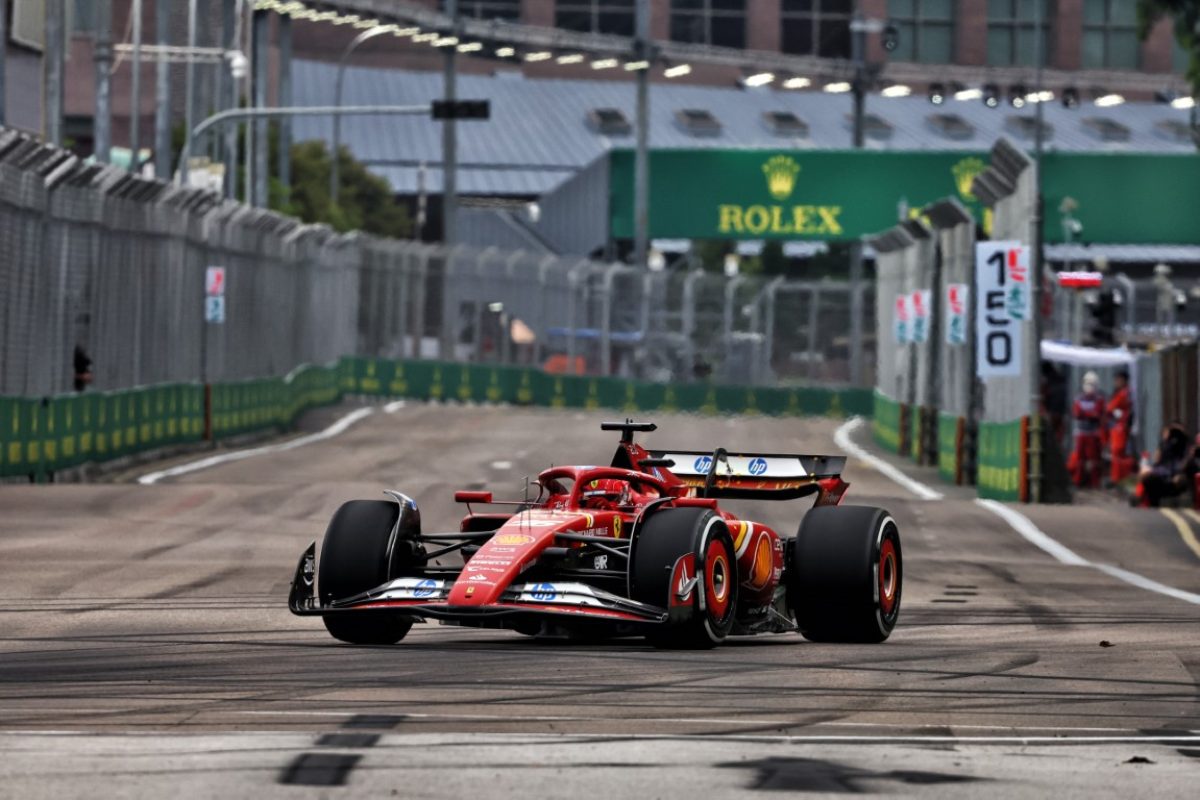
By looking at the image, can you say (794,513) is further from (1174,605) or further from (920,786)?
(920,786)

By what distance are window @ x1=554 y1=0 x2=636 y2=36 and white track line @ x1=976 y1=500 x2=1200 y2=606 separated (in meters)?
72.0

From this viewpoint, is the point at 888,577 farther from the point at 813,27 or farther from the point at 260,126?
the point at 813,27

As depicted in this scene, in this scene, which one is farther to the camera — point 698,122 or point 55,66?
point 698,122

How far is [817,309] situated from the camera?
5794 cm

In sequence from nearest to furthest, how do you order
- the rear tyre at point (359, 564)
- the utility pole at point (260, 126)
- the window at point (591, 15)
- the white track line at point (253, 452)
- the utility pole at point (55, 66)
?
the rear tyre at point (359, 564) → the white track line at point (253, 452) → the utility pole at point (55, 66) → the utility pole at point (260, 126) → the window at point (591, 15)

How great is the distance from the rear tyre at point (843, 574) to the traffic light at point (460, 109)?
35.1 m

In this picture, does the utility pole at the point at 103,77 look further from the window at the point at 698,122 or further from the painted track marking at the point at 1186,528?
the window at the point at 698,122

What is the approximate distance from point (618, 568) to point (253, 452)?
77.4ft

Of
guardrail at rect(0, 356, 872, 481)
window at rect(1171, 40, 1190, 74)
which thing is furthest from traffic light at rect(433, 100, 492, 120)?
window at rect(1171, 40, 1190, 74)

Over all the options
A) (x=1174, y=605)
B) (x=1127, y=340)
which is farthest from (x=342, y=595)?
(x=1127, y=340)

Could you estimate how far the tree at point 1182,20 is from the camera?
53312mm

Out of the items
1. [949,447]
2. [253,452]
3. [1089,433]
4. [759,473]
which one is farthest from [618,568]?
[1089,433]

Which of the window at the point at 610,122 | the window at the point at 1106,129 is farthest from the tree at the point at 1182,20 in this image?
the window at the point at 1106,129

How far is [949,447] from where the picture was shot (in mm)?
32625
